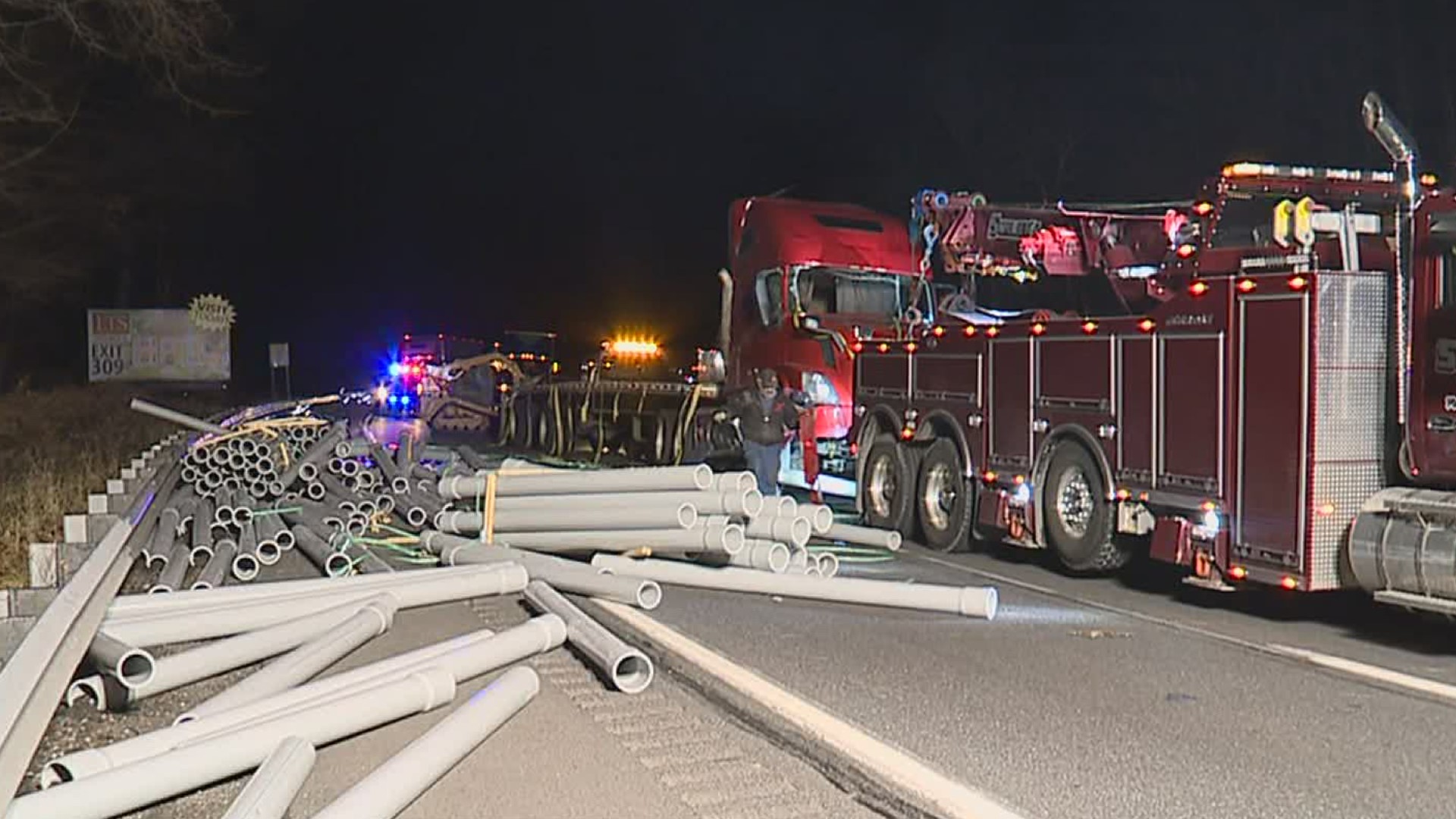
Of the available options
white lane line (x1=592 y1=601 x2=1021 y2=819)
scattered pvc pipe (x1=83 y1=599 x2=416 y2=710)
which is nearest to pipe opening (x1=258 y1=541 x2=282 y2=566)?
scattered pvc pipe (x1=83 y1=599 x2=416 y2=710)

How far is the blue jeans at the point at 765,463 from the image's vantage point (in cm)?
1645

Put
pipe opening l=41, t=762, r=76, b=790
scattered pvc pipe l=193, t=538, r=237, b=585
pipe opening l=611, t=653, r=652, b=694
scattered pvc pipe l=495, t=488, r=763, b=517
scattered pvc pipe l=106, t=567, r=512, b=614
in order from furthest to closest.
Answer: scattered pvc pipe l=495, t=488, r=763, b=517 < scattered pvc pipe l=193, t=538, r=237, b=585 < scattered pvc pipe l=106, t=567, r=512, b=614 < pipe opening l=611, t=653, r=652, b=694 < pipe opening l=41, t=762, r=76, b=790

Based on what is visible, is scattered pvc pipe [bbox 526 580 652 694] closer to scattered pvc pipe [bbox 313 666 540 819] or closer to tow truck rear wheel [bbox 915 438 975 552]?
scattered pvc pipe [bbox 313 666 540 819]

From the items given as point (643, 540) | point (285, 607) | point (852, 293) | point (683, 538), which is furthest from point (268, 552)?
point (852, 293)

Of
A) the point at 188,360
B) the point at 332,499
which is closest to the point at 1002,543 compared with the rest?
the point at 332,499

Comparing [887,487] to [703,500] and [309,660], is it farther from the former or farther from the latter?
[309,660]

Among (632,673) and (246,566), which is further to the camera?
(246,566)

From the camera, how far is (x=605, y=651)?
839 cm

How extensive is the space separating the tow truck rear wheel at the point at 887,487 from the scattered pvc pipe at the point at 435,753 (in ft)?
26.2

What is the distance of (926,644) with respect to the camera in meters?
9.51

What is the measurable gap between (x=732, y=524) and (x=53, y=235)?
3320 centimetres

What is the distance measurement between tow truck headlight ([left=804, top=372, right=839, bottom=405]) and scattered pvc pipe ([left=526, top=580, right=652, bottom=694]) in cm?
914

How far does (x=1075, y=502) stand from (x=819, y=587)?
9.32ft

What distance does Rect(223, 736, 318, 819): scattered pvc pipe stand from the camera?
202 inches
